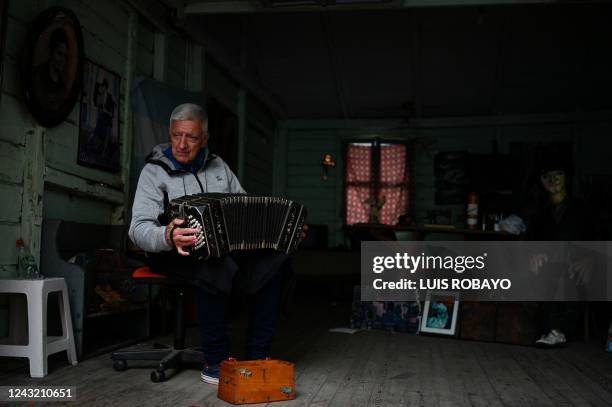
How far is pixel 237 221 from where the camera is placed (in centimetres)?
259

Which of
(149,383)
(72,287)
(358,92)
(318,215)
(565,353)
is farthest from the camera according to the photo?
(318,215)

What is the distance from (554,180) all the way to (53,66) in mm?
3729

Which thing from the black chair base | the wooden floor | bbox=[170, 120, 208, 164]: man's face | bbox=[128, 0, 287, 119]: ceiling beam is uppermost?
bbox=[128, 0, 287, 119]: ceiling beam

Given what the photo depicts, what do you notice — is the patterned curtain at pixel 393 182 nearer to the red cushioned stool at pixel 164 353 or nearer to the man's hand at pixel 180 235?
the red cushioned stool at pixel 164 353

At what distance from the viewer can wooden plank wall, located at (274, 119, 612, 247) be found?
8.41 metres

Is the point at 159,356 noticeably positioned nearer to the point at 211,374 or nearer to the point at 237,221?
the point at 211,374

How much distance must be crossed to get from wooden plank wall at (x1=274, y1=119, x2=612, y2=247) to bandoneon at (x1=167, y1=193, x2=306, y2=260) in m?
6.45

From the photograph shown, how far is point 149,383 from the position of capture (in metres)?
2.70

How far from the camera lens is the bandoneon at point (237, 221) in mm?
2455

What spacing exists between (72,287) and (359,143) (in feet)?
21.7

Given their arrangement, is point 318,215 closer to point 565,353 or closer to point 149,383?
point 565,353

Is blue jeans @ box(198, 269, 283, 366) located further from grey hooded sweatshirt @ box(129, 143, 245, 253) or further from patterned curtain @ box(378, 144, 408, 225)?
patterned curtain @ box(378, 144, 408, 225)

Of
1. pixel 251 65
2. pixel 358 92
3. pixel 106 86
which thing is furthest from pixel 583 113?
pixel 106 86

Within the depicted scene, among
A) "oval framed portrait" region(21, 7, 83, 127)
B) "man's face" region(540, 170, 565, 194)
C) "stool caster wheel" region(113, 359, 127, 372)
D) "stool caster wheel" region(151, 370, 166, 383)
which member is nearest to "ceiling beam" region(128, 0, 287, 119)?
"oval framed portrait" region(21, 7, 83, 127)
